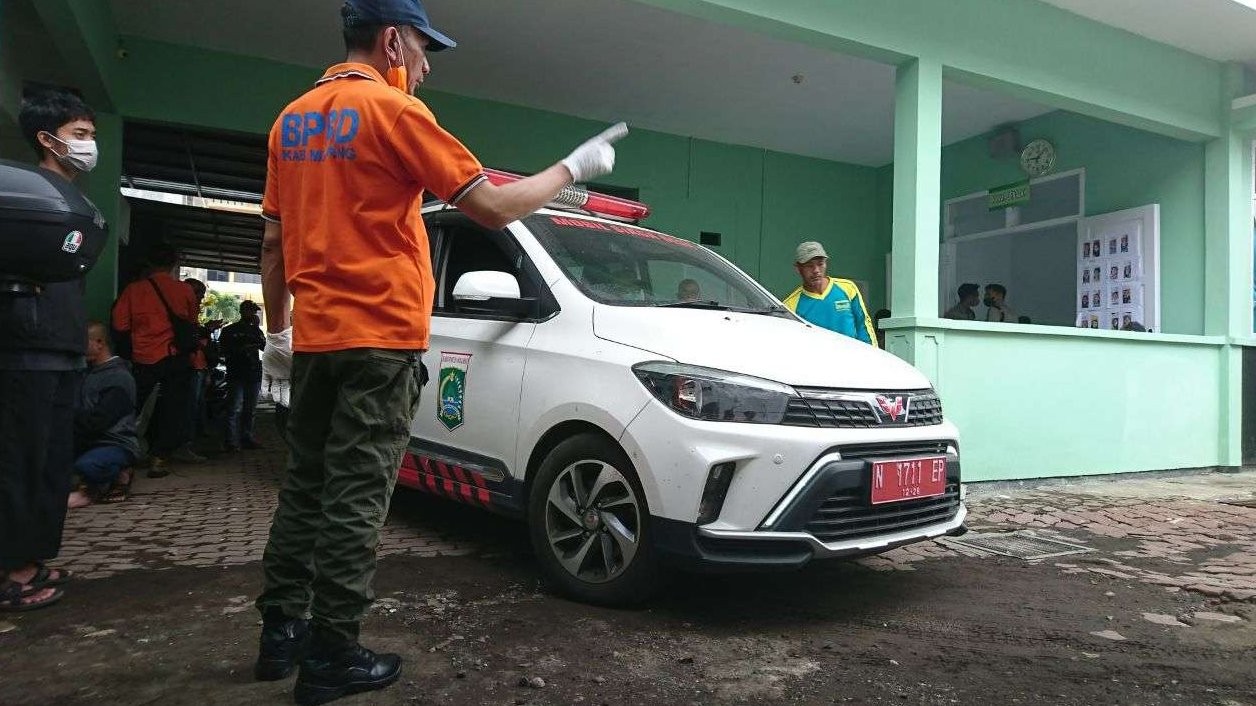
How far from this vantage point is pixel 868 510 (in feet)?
9.53

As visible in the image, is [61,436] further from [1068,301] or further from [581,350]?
[1068,301]

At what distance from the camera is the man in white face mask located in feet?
9.21

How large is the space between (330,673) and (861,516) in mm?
1825

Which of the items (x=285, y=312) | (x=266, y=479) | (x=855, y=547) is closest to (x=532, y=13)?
(x=266, y=479)

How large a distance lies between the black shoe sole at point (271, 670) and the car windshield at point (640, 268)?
1739 mm

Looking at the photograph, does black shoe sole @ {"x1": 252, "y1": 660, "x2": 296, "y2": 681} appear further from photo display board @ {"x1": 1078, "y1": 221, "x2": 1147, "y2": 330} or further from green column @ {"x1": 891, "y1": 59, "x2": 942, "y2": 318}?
photo display board @ {"x1": 1078, "y1": 221, "x2": 1147, "y2": 330}

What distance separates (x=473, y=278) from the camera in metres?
3.27

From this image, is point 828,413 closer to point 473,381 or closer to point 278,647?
point 473,381

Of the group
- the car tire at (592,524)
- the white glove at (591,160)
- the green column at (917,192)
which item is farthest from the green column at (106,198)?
the green column at (917,192)

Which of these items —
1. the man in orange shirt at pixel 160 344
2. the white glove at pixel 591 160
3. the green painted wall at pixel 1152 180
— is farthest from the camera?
the green painted wall at pixel 1152 180

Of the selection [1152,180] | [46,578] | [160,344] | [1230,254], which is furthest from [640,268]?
[1152,180]

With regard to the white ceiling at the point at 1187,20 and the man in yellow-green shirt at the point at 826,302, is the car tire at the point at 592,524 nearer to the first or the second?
the man in yellow-green shirt at the point at 826,302

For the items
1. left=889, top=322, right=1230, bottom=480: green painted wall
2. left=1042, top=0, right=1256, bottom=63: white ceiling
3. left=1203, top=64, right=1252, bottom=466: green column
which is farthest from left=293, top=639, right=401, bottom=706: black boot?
left=1203, top=64, right=1252, bottom=466: green column

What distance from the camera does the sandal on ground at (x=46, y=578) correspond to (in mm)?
3031
